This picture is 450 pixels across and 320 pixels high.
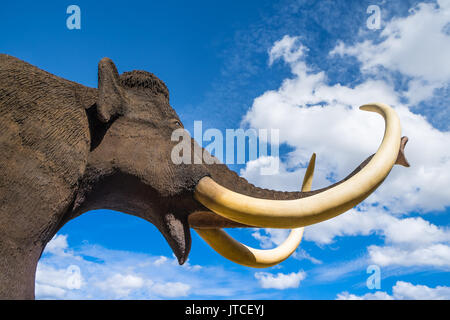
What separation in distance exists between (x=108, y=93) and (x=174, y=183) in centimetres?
97

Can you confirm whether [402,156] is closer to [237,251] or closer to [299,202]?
[299,202]

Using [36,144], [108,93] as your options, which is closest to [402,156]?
[108,93]

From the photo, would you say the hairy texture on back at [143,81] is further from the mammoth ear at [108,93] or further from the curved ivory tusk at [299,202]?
the curved ivory tusk at [299,202]

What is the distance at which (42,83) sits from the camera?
10.5ft

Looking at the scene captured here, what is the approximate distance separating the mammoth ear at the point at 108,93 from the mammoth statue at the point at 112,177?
10mm

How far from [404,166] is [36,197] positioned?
3048 mm

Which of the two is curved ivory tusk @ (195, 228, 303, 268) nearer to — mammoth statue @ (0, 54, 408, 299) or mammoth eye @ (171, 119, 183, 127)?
mammoth statue @ (0, 54, 408, 299)

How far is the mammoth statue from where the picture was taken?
2758mm

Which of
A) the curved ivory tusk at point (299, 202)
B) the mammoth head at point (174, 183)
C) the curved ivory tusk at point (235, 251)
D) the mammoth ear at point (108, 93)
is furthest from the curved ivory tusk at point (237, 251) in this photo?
the mammoth ear at point (108, 93)

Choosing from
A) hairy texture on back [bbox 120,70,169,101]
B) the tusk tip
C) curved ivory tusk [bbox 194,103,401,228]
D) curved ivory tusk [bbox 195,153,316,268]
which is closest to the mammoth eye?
hairy texture on back [bbox 120,70,169,101]

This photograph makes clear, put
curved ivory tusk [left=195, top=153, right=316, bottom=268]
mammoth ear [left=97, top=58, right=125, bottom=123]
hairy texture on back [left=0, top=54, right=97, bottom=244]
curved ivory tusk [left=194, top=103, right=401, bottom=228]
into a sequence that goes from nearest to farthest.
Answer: hairy texture on back [left=0, top=54, right=97, bottom=244] → curved ivory tusk [left=194, top=103, right=401, bottom=228] → mammoth ear [left=97, top=58, right=125, bottom=123] → curved ivory tusk [left=195, top=153, right=316, bottom=268]

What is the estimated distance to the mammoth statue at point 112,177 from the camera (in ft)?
9.05
